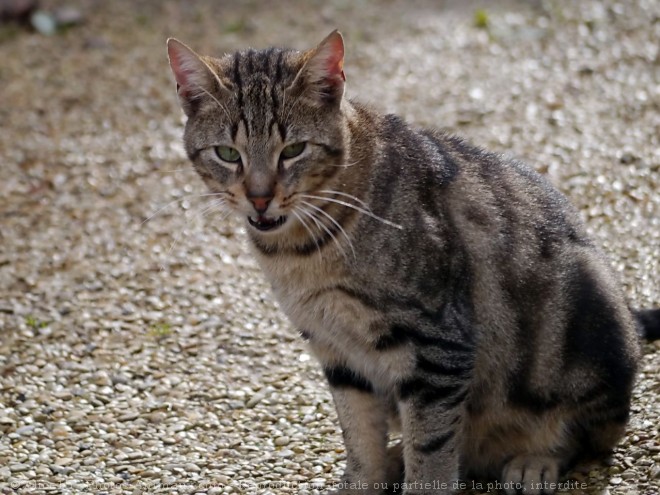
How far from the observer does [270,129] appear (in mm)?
3764

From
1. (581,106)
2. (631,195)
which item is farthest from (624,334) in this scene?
(581,106)

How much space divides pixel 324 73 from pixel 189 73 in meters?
0.53

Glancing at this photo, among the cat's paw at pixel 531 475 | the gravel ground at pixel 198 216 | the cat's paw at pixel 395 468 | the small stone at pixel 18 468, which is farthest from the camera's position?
the gravel ground at pixel 198 216

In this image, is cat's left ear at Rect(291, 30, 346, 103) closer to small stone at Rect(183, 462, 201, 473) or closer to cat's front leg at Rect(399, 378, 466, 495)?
cat's front leg at Rect(399, 378, 466, 495)

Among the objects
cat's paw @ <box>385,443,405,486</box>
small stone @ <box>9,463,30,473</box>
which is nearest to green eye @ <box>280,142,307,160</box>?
cat's paw @ <box>385,443,405,486</box>

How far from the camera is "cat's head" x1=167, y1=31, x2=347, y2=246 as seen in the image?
3730mm

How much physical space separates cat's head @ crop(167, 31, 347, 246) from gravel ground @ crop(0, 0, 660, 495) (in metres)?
0.21

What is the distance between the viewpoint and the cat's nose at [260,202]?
3684 millimetres

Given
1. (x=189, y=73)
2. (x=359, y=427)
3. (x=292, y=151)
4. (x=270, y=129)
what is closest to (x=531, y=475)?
(x=359, y=427)

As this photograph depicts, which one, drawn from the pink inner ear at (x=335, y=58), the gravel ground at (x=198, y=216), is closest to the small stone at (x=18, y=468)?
the gravel ground at (x=198, y=216)

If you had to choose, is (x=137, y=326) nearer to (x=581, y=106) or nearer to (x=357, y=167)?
(x=357, y=167)

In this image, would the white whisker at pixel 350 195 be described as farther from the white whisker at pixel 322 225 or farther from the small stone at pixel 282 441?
the small stone at pixel 282 441

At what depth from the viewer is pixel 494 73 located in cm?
827

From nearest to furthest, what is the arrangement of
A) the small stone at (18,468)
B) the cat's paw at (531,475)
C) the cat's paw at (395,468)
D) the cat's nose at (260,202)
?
1. the cat's nose at (260,202)
2. the cat's paw at (531,475)
3. the cat's paw at (395,468)
4. the small stone at (18,468)
